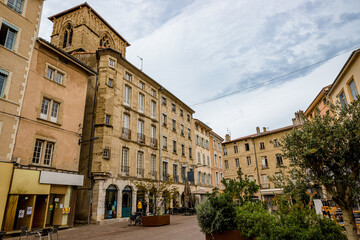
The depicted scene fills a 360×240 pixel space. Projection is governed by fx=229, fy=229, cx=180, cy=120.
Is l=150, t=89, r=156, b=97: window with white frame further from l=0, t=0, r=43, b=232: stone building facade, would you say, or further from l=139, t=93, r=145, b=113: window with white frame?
l=0, t=0, r=43, b=232: stone building facade

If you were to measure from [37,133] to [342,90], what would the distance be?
2050 centimetres

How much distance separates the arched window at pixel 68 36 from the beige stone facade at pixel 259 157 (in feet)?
98.8

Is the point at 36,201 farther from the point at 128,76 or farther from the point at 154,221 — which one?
the point at 128,76

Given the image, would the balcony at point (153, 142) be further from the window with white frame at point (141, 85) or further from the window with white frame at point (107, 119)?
the window with white frame at point (107, 119)

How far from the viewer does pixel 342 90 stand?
1662 cm

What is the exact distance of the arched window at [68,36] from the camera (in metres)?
27.2

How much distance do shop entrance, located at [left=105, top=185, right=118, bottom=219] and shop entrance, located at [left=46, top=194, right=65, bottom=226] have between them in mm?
3822

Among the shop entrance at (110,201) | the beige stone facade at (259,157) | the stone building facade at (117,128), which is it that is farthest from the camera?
the beige stone facade at (259,157)

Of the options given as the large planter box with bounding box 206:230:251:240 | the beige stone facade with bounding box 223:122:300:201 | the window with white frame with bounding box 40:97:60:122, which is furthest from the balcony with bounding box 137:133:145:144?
the beige stone facade with bounding box 223:122:300:201

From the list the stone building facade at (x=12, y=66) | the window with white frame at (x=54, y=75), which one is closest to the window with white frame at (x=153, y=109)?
the window with white frame at (x=54, y=75)

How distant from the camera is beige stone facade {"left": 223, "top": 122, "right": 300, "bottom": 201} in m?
36.4

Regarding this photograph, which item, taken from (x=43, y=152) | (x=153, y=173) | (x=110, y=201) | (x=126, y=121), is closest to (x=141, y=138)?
(x=126, y=121)

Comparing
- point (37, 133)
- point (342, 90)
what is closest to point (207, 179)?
point (342, 90)

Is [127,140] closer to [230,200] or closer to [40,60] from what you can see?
[40,60]
